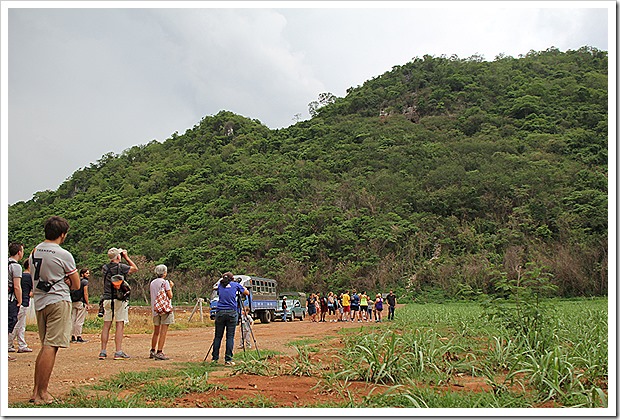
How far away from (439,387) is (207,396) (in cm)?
227

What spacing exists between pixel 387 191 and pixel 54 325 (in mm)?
51915

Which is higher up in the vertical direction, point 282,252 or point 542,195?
point 542,195

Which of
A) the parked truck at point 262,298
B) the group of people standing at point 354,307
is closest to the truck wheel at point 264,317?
the parked truck at point 262,298

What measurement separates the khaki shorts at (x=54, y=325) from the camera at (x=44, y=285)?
15cm

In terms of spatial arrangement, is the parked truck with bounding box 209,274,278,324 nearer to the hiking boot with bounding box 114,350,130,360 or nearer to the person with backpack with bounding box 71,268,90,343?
the person with backpack with bounding box 71,268,90,343

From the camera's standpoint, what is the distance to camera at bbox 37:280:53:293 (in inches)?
205

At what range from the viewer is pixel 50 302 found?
205 inches

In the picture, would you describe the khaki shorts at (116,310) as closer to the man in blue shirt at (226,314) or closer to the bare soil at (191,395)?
the bare soil at (191,395)

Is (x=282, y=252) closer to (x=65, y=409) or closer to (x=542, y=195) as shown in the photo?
(x=542, y=195)

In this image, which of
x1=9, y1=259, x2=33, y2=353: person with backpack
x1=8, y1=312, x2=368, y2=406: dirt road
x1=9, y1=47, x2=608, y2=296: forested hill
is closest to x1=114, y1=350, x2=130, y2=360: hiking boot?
x1=8, y1=312, x2=368, y2=406: dirt road

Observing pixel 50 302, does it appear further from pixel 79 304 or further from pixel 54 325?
pixel 79 304

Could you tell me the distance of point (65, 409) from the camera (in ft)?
14.8

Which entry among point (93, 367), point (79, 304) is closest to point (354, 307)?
point (79, 304)

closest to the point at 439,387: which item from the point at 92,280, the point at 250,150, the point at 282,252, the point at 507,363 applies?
the point at 507,363
